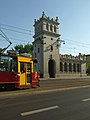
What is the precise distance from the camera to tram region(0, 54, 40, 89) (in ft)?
66.0

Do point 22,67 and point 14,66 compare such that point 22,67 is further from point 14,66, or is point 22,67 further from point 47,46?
point 47,46

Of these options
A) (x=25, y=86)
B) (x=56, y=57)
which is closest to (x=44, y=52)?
(x=56, y=57)

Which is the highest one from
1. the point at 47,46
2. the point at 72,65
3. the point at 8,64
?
the point at 47,46

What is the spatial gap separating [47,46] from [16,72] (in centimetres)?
5263

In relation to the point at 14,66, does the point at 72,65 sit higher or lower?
higher

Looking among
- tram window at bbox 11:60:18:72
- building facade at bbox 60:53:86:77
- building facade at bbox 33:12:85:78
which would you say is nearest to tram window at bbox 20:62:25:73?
tram window at bbox 11:60:18:72

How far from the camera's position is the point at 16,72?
2097 cm

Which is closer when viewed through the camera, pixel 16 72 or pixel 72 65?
pixel 16 72

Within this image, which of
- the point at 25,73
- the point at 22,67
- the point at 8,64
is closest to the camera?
the point at 8,64

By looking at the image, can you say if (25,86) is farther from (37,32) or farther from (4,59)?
(37,32)

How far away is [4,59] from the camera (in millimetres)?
20141

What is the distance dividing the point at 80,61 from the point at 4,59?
2729 inches

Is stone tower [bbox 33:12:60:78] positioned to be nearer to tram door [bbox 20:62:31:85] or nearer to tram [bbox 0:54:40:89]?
tram [bbox 0:54:40:89]

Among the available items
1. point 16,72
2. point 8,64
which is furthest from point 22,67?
point 8,64
